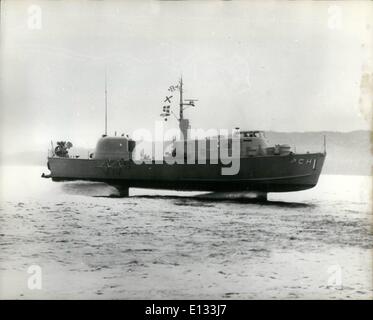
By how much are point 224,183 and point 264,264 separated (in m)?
16.3

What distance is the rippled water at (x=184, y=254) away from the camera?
1005cm

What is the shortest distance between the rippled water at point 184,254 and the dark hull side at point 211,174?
206 inches

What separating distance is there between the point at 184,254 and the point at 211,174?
52.4ft

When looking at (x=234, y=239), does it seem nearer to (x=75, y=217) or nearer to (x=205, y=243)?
(x=205, y=243)

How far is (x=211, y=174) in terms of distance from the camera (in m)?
28.7

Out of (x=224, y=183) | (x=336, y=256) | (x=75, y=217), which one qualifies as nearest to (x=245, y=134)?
(x=224, y=183)

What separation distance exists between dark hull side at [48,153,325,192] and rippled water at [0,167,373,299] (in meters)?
5.23
